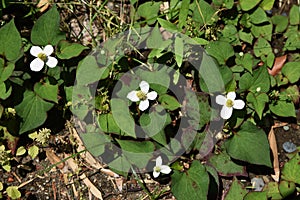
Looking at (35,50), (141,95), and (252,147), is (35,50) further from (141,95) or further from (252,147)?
(252,147)

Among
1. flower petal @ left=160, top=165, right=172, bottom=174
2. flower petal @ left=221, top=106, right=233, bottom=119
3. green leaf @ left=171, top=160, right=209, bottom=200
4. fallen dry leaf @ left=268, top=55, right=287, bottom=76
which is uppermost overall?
flower petal @ left=221, top=106, right=233, bottom=119

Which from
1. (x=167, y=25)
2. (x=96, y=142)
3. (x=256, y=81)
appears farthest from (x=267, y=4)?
(x=96, y=142)

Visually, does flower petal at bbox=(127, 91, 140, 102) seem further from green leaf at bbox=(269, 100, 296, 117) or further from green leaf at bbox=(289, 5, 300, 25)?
green leaf at bbox=(289, 5, 300, 25)

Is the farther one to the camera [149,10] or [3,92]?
[149,10]

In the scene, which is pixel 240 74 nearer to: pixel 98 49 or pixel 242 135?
pixel 242 135

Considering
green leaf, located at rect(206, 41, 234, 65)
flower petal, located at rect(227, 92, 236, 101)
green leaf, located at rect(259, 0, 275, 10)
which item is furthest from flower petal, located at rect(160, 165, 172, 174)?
green leaf, located at rect(259, 0, 275, 10)

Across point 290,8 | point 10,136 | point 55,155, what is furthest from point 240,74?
point 10,136
